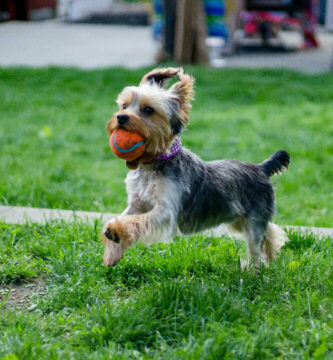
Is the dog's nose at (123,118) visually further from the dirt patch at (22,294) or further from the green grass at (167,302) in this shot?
the dirt patch at (22,294)

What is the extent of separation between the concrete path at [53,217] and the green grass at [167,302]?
0.26 metres

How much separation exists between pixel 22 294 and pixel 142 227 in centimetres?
107

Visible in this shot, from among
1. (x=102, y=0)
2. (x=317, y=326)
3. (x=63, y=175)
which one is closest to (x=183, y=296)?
(x=317, y=326)

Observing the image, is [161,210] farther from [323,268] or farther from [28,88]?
[28,88]

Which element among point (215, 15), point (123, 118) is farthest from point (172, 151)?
point (215, 15)

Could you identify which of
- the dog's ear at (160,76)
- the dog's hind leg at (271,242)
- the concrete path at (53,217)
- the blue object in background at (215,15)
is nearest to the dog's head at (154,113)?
the dog's ear at (160,76)

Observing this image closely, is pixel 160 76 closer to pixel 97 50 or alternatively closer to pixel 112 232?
pixel 112 232

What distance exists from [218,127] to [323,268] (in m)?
5.36

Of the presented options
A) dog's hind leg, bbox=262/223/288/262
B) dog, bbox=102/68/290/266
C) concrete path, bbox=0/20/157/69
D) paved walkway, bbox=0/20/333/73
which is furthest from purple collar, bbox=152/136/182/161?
concrete path, bbox=0/20/157/69

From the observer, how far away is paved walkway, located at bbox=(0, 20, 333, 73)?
1531cm

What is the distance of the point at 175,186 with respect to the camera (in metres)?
3.53

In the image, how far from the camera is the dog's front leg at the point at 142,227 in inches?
126

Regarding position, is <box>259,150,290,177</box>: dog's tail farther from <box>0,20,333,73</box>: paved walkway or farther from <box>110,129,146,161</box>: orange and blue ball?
<box>0,20,333,73</box>: paved walkway

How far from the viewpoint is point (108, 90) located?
11430mm
